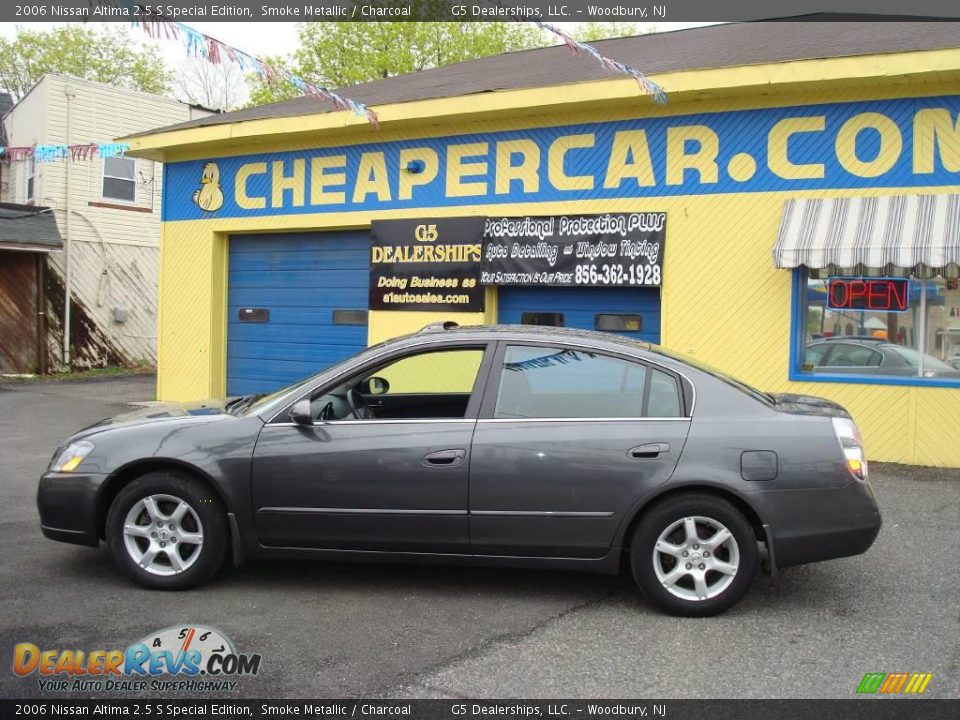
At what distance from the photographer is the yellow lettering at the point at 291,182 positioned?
12750 mm

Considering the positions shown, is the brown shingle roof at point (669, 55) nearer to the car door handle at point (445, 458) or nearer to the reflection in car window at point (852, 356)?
the reflection in car window at point (852, 356)

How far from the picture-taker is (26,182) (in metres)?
21.8

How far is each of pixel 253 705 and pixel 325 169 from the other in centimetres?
988

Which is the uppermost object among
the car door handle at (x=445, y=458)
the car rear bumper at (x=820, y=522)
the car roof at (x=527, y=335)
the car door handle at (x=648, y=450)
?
the car roof at (x=527, y=335)

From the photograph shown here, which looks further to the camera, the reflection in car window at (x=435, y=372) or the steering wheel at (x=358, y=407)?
the steering wheel at (x=358, y=407)

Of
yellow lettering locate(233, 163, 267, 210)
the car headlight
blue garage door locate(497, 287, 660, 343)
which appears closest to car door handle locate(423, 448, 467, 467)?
the car headlight

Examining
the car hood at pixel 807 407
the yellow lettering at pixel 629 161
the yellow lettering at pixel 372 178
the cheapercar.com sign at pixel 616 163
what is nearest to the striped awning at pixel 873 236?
the cheapercar.com sign at pixel 616 163

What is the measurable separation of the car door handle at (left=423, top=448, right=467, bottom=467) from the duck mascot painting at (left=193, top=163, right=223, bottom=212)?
9878mm

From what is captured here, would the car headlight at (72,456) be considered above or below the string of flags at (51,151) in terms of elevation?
below

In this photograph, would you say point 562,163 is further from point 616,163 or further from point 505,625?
point 505,625

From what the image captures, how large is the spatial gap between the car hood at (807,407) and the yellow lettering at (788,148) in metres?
4.69

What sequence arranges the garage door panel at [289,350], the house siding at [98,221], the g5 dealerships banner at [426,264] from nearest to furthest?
the g5 dealerships banner at [426,264] → the garage door panel at [289,350] → the house siding at [98,221]

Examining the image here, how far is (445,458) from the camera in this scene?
15.8ft

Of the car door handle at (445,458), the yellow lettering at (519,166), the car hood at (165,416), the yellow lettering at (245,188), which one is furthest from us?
the yellow lettering at (245,188)
